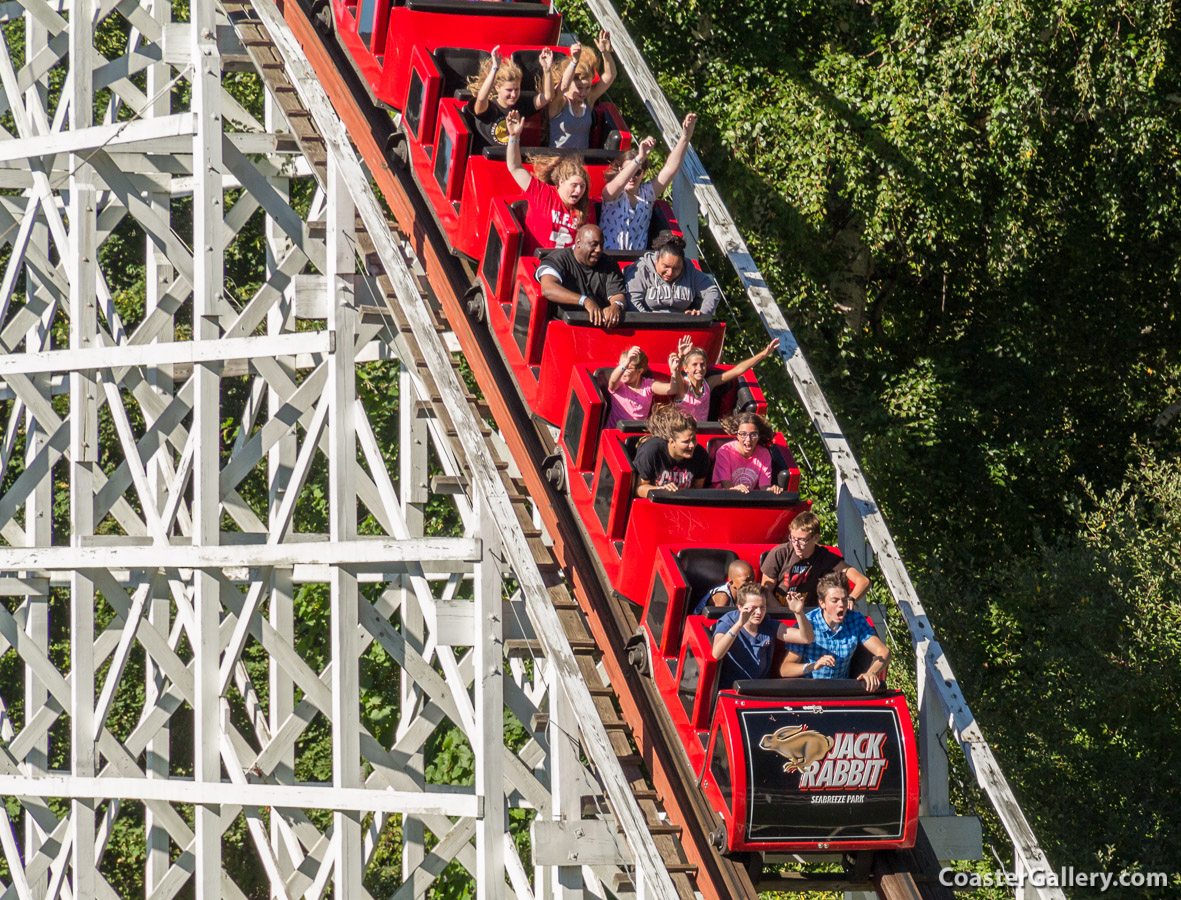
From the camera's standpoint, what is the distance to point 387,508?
8.38 meters

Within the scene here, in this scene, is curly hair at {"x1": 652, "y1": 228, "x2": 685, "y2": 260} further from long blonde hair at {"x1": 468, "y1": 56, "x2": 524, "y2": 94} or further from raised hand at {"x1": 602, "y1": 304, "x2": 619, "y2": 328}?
long blonde hair at {"x1": 468, "y1": 56, "x2": 524, "y2": 94}

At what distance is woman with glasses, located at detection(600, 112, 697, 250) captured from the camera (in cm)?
841

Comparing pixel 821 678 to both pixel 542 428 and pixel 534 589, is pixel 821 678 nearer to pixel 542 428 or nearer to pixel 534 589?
pixel 534 589

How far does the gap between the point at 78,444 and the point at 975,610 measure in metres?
7.44

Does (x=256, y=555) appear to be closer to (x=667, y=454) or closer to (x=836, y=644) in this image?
(x=667, y=454)

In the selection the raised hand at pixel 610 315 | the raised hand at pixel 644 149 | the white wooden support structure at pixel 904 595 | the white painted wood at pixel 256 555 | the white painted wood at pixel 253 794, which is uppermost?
the raised hand at pixel 644 149

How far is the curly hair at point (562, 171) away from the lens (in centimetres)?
820

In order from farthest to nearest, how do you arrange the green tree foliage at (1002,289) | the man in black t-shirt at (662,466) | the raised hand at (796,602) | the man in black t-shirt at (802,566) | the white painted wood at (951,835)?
the green tree foliage at (1002,289)
the man in black t-shirt at (662,466)
the man in black t-shirt at (802,566)
the white painted wood at (951,835)
the raised hand at (796,602)

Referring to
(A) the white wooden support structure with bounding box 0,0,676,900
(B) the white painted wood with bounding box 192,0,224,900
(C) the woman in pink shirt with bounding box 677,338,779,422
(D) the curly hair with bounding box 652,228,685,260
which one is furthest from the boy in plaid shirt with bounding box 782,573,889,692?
(B) the white painted wood with bounding box 192,0,224,900

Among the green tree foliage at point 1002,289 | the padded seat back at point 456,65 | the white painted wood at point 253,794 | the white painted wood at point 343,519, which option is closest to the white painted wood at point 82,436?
the white painted wood at point 253,794

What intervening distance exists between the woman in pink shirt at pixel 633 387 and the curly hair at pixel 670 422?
18cm

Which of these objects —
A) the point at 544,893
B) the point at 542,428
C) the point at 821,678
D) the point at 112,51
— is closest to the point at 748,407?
the point at 542,428

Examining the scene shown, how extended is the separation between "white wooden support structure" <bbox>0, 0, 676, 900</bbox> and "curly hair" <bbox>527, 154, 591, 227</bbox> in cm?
96

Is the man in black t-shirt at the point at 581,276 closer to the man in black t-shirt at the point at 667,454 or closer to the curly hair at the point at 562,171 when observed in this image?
the curly hair at the point at 562,171
